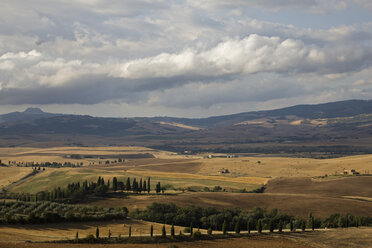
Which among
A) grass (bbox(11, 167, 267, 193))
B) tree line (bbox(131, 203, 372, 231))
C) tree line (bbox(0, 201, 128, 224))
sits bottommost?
tree line (bbox(131, 203, 372, 231))

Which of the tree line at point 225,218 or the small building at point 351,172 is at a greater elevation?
the small building at point 351,172

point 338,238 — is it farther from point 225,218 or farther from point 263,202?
point 263,202

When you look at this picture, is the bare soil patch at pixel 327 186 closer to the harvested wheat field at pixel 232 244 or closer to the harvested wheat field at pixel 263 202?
the harvested wheat field at pixel 263 202

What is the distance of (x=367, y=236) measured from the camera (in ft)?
257

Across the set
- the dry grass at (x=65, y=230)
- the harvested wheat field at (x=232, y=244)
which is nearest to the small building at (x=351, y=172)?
the harvested wheat field at (x=232, y=244)

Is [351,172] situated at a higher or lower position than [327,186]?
higher

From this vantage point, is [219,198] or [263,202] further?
[219,198]

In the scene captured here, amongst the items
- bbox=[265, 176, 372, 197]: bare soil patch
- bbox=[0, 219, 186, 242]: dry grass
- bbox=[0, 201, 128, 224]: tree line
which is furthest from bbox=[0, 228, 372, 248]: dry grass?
bbox=[265, 176, 372, 197]: bare soil patch

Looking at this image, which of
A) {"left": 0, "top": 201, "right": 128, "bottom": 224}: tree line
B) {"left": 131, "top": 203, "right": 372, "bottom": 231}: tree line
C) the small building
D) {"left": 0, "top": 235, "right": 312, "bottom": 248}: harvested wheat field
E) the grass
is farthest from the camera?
the small building

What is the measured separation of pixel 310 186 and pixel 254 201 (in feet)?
141

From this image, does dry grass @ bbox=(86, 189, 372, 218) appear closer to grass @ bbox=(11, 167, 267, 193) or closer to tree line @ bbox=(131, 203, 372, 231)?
tree line @ bbox=(131, 203, 372, 231)

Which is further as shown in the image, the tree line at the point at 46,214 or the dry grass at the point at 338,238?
the tree line at the point at 46,214

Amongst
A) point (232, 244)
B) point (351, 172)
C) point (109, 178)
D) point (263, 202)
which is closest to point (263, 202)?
point (263, 202)

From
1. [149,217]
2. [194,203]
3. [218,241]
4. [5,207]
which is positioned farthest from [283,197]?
[5,207]
